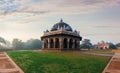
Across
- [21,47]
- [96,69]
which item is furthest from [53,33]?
Answer: [96,69]

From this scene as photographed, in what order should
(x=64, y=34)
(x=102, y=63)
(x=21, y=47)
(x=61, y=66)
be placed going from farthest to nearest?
(x=21, y=47) → (x=64, y=34) → (x=102, y=63) → (x=61, y=66)

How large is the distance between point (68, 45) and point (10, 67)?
66.3ft

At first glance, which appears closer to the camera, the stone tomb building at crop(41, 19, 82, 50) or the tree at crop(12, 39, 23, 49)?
the tree at crop(12, 39, 23, 49)

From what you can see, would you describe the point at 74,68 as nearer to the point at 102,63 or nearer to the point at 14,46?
the point at 102,63

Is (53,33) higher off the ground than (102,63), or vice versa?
(53,33)

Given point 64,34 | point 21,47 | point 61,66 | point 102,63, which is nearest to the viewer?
point 61,66

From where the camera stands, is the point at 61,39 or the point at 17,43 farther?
the point at 61,39

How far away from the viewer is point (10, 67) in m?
20.5

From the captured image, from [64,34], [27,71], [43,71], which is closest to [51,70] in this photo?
[43,71]

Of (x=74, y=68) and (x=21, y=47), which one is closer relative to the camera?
(x=74, y=68)

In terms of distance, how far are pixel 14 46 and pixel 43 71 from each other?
83.9 feet

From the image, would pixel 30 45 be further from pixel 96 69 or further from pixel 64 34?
pixel 96 69

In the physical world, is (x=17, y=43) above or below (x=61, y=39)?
below

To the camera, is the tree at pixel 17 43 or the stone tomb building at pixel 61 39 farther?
the stone tomb building at pixel 61 39
